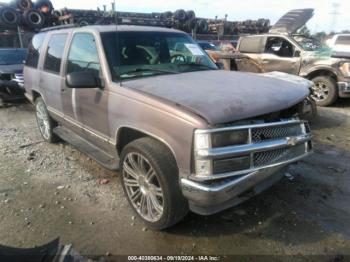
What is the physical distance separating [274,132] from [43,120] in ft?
14.1

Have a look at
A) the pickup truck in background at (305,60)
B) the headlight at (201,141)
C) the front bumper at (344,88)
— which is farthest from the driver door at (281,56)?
the headlight at (201,141)

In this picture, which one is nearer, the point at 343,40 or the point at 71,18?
the point at 343,40

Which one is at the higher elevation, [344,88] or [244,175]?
[244,175]

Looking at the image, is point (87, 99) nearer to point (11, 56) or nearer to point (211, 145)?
point (211, 145)

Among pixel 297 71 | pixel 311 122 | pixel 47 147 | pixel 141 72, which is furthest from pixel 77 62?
pixel 297 71

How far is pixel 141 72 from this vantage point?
3623 millimetres

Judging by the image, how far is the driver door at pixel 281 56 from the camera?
9.16 m

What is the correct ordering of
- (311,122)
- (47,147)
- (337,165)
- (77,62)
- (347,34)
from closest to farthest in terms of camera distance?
(77,62) → (337,165) → (47,147) → (311,122) → (347,34)

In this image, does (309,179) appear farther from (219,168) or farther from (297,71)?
(297,71)

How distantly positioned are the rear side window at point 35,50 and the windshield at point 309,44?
699 centimetres

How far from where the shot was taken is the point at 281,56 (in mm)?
9523

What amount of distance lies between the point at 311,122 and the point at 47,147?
526 centimetres

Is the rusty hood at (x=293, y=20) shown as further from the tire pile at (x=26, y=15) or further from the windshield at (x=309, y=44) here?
the tire pile at (x=26, y=15)

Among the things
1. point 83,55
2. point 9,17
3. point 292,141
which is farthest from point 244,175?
point 9,17
